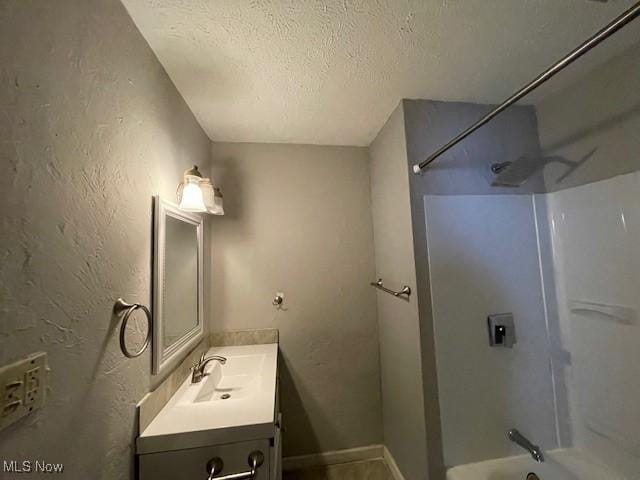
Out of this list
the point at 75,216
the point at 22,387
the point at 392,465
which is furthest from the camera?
the point at 392,465

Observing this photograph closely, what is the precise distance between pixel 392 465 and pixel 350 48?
2389 millimetres

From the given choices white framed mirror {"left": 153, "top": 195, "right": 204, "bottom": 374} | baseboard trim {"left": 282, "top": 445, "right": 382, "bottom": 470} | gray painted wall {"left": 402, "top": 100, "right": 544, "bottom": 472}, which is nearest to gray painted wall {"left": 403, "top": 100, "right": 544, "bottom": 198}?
gray painted wall {"left": 402, "top": 100, "right": 544, "bottom": 472}

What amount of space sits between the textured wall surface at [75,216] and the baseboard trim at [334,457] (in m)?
1.30

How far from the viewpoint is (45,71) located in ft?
1.83

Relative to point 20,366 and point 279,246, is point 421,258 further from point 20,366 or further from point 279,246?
point 20,366

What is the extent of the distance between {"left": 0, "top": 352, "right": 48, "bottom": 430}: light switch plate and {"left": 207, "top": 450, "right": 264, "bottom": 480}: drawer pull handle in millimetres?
591

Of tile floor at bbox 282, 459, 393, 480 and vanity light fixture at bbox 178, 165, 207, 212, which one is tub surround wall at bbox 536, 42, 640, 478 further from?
vanity light fixture at bbox 178, 165, 207, 212

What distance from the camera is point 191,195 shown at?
1164 millimetres

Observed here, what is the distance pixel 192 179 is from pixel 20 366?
87cm

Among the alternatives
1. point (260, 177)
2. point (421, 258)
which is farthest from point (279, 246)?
point (421, 258)

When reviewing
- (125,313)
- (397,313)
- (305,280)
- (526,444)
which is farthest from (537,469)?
(125,313)

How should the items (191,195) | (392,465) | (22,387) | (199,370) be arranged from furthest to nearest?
1. (392,465)
2. (199,370)
3. (191,195)
4. (22,387)

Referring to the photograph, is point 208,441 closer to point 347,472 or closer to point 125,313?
point 125,313

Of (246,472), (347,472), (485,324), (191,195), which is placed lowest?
(347,472)
